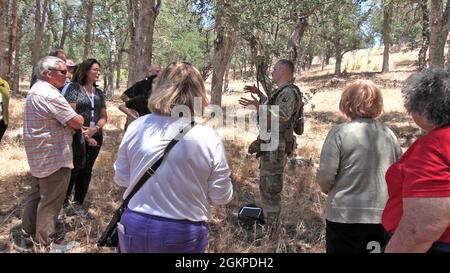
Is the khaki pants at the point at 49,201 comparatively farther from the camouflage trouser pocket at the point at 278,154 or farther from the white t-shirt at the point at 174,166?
the camouflage trouser pocket at the point at 278,154

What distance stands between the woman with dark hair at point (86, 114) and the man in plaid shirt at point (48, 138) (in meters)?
0.73

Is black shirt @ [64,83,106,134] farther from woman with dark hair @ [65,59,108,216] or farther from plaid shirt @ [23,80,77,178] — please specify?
plaid shirt @ [23,80,77,178]

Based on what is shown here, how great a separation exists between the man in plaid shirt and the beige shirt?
2.40 meters

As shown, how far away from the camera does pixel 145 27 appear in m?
7.01

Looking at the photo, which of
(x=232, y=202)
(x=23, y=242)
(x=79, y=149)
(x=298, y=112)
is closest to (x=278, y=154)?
(x=298, y=112)

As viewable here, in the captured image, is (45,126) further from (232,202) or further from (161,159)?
(232,202)

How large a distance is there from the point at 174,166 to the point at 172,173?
0.04m

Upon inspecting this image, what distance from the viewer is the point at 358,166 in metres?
3.14

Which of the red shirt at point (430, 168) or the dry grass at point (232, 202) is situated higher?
the red shirt at point (430, 168)

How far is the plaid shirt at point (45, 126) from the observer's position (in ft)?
13.2

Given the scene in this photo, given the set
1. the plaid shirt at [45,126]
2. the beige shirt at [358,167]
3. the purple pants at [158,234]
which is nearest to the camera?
the purple pants at [158,234]

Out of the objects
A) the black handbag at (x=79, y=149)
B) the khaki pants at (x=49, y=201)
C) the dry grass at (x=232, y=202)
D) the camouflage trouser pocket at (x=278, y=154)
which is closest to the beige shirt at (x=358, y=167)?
the dry grass at (x=232, y=202)
